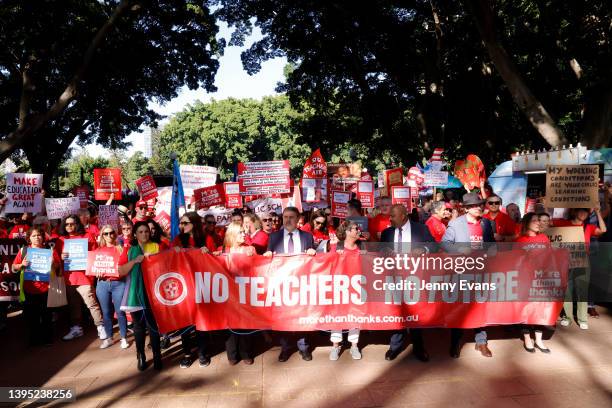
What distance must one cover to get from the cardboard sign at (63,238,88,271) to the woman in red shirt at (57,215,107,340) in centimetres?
7

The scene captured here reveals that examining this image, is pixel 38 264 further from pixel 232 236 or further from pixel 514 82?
pixel 514 82

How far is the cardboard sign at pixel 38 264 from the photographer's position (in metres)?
6.27

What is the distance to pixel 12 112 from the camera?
23250mm

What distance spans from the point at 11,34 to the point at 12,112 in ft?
33.0

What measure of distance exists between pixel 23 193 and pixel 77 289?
3.59 meters

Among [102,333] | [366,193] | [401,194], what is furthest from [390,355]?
[366,193]

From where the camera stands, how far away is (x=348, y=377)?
17.0ft

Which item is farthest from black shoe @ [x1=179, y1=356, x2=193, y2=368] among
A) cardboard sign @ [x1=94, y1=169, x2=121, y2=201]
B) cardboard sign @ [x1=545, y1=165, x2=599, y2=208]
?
cardboard sign @ [x1=94, y1=169, x2=121, y2=201]

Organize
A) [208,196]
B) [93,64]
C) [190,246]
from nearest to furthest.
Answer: [190,246] < [208,196] < [93,64]

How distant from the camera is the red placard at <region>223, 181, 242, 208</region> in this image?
10.2 meters

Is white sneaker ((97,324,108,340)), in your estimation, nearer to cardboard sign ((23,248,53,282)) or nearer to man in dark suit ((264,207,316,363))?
cardboard sign ((23,248,53,282))

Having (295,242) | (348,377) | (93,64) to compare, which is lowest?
(348,377)

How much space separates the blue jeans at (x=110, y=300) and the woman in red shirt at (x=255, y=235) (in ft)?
6.13

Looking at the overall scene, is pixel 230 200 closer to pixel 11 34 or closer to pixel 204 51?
pixel 11 34
